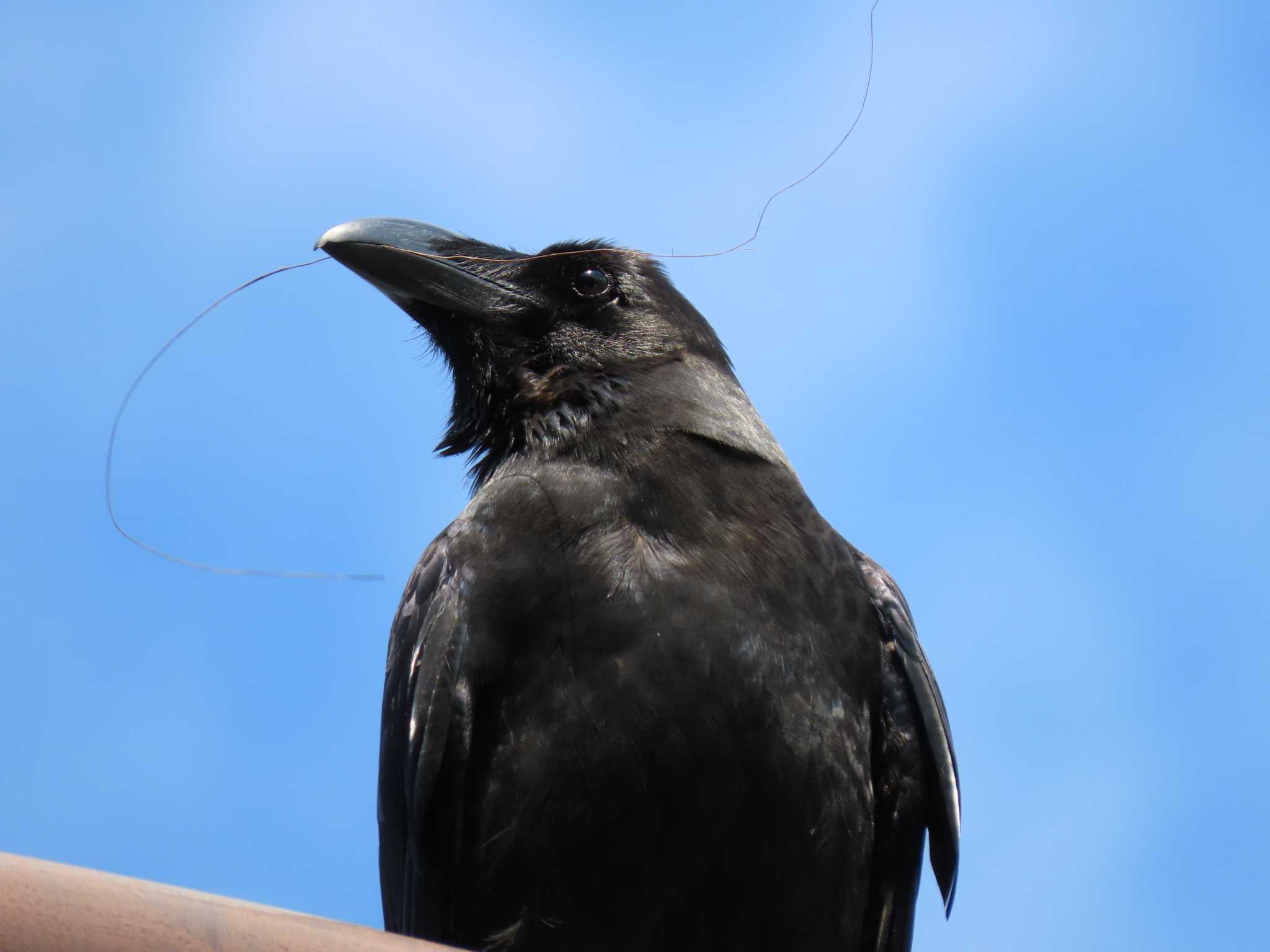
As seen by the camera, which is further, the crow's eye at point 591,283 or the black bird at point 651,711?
the crow's eye at point 591,283

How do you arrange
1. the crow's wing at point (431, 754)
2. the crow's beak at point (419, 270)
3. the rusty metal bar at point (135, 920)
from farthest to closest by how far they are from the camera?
the crow's beak at point (419, 270)
the crow's wing at point (431, 754)
the rusty metal bar at point (135, 920)

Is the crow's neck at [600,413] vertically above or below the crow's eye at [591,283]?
below

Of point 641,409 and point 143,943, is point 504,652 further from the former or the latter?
point 143,943

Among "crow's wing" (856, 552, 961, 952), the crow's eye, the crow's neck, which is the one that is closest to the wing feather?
"crow's wing" (856, 552, 961, 952)

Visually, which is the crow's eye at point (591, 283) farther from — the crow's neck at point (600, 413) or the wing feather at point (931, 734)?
the wing feather at point (931, 734)

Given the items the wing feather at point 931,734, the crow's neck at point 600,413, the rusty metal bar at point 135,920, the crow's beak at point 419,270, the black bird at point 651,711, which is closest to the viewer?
the rusty metal bar at point 135,920

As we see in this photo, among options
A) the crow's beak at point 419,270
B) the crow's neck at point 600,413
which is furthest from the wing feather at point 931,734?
the crow's beak at point 419,270

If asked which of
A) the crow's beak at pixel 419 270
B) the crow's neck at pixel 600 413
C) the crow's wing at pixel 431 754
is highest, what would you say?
the crow's beak at pixel 419 270

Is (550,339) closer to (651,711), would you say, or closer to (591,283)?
(591,283)
